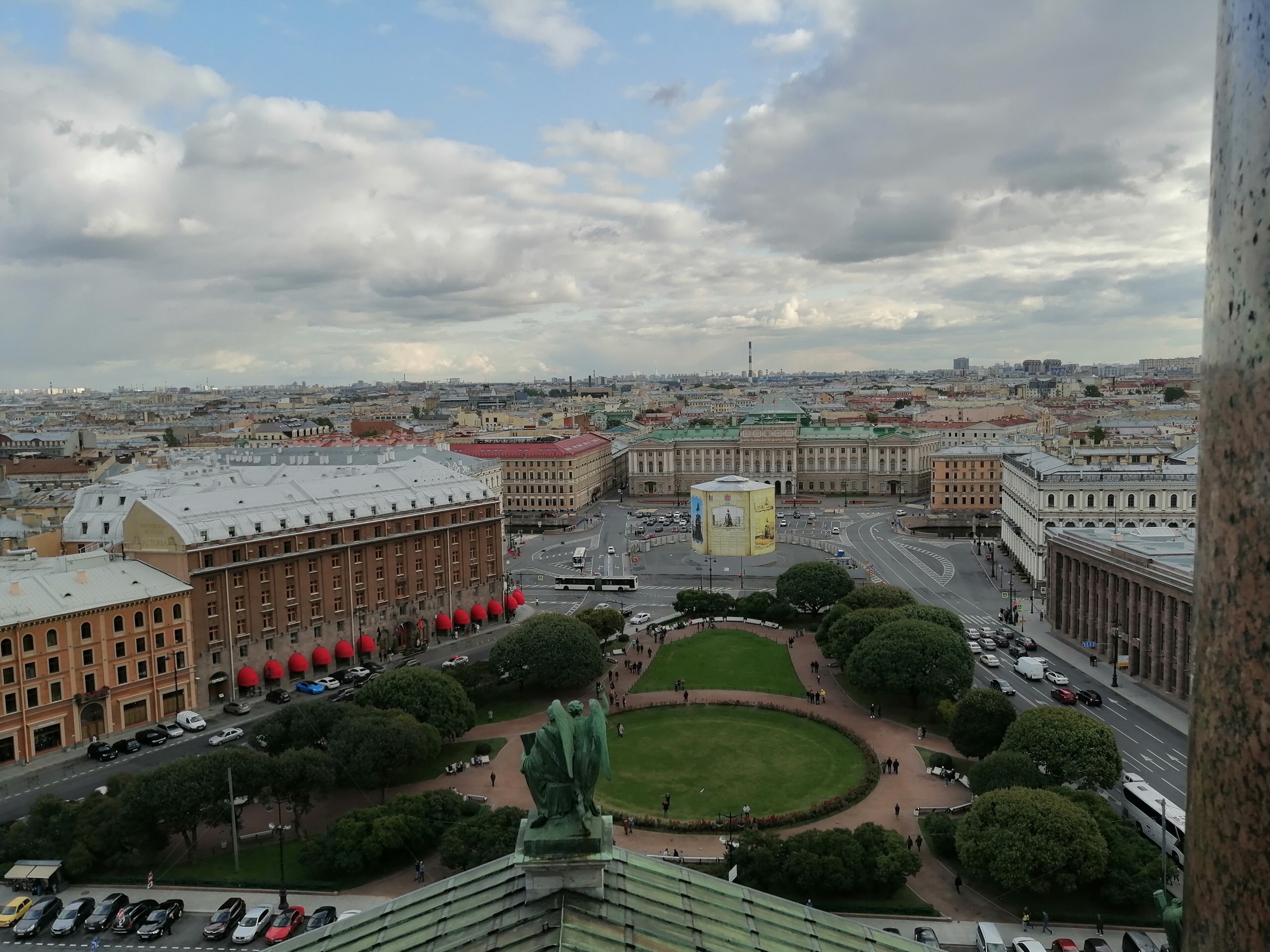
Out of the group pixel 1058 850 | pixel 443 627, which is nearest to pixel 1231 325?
pixel 1058 850

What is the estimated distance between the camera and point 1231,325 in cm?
432

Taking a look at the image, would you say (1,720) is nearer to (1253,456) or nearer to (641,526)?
(1253,456)

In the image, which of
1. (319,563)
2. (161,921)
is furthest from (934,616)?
(161,921)

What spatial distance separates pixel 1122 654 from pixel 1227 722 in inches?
2760

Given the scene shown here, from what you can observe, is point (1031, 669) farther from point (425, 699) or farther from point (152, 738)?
point (152, 738)

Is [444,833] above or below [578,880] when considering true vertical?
below

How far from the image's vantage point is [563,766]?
11180 millimetres

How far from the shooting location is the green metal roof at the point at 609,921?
10.5 meters

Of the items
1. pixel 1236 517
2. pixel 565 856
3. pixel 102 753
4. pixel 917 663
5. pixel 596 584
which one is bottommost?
pixel 102 753

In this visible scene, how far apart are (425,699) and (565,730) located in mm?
42860

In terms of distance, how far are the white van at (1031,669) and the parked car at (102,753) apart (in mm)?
55275

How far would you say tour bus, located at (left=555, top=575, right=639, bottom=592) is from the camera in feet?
305

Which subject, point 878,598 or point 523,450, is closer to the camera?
point 878,598

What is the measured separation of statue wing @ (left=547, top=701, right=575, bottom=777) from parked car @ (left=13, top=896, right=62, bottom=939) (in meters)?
35.9
